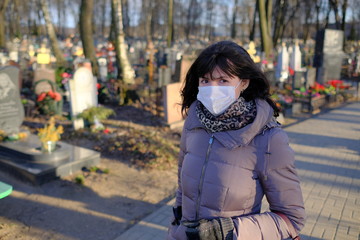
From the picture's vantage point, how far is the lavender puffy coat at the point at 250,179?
5.19 feet

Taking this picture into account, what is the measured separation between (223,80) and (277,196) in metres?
0.65

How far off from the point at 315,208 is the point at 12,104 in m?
5.49

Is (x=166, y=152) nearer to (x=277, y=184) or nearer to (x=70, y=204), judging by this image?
(x=70, y=204)

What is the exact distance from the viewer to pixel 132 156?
6199 mm

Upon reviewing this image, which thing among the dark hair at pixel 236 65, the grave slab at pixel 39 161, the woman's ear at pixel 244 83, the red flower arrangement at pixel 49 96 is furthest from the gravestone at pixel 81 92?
the woman's ear at pixel 244 83

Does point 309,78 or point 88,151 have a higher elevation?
point 309,78

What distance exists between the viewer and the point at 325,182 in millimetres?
5207

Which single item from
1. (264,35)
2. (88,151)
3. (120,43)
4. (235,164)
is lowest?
(88,151)

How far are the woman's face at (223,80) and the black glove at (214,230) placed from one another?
25.9 inches

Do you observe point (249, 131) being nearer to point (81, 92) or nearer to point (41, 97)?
point (81, 92)

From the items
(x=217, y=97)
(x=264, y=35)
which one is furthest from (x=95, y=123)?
(x=264, y=35)

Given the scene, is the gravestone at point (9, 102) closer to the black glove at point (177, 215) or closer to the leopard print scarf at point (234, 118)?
the black glove at point (177, 215)

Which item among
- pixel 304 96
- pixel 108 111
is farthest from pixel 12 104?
pixel 304 96

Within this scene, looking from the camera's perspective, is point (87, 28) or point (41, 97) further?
point (87, 28)
